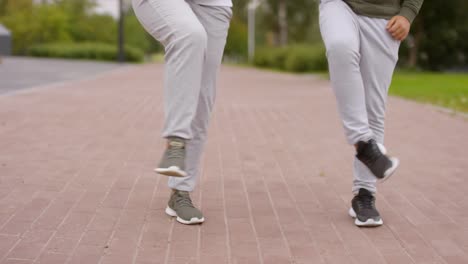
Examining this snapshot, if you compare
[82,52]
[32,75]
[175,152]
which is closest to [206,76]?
[175,152]

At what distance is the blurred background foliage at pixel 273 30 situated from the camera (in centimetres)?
3177

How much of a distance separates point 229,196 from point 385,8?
63.5 inches

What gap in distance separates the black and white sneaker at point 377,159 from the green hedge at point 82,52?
40401mm

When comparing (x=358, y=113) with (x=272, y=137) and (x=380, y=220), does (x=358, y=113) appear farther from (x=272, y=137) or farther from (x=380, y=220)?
(x=272, y=137)

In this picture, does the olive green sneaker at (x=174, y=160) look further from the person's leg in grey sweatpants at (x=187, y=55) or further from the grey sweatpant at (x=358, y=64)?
the grey sweatpant at (x=358, y=64)

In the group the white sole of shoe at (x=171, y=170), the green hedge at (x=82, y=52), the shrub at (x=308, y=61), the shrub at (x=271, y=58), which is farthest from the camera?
the green hedge at (x=82, y=52)

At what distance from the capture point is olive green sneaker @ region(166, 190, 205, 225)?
3.70m

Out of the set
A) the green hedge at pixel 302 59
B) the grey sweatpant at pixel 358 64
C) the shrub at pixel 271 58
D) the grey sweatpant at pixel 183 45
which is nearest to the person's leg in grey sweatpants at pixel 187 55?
the grey sweatpant at pixel 183 45

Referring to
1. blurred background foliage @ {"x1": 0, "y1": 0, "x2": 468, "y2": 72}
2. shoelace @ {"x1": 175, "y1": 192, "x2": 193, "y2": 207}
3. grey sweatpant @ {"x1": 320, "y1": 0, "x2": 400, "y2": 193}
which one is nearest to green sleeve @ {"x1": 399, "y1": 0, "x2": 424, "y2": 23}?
grey sweatpant @ {"x1": 320, "y1": 0, "x2": 400, "y2": 193}

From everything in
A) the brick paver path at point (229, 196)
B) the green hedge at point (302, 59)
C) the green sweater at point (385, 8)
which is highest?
the green sweater at point (385, 8)

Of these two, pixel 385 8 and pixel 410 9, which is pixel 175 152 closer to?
pixel 385 8

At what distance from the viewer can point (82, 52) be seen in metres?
43.7

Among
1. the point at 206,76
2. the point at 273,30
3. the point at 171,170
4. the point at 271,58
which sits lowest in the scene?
the point at 273,30

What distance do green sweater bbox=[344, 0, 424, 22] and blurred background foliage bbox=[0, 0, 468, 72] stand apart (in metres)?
25.4
